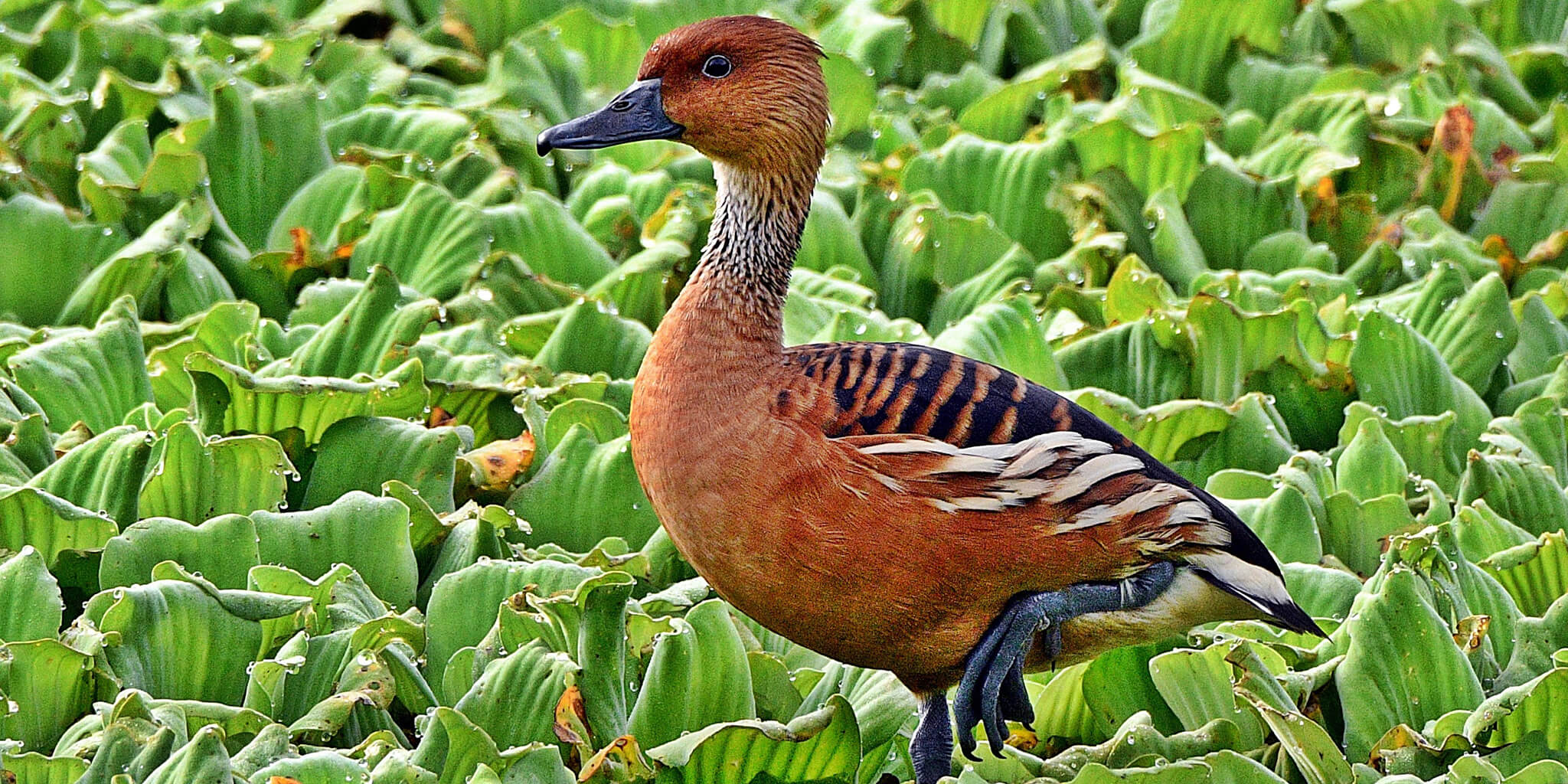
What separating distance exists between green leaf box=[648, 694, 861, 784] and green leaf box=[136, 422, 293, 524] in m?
1.10

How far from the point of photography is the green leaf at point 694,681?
3.11 meters

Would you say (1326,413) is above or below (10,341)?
below

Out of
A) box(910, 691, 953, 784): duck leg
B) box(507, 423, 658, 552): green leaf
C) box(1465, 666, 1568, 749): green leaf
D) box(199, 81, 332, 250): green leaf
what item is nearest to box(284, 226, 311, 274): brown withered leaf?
box(199, 81, 332, 250): green leaf

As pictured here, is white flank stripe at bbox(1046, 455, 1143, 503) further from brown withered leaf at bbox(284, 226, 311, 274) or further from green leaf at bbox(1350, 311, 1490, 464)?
brown withered leaf at bbox(284, 226, 311, 274)

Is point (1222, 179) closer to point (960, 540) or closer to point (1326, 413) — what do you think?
point (1326, 413)

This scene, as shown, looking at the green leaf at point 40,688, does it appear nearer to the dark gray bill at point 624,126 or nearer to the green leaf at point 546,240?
the dark gray bill at point 624,126

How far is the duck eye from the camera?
3070 mm

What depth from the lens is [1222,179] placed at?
512cm

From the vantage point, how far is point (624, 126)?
3127 millimetres

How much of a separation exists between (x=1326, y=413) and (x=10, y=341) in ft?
10.2

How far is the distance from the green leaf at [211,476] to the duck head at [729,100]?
38.3 inches

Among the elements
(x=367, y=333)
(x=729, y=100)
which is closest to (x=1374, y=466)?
(x=729, y=100)

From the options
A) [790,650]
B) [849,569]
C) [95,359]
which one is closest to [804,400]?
[849,569]

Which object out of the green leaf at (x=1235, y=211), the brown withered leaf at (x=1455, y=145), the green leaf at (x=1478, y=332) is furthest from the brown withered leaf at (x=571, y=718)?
the brown withered leaf at (x=1455, y=145)
